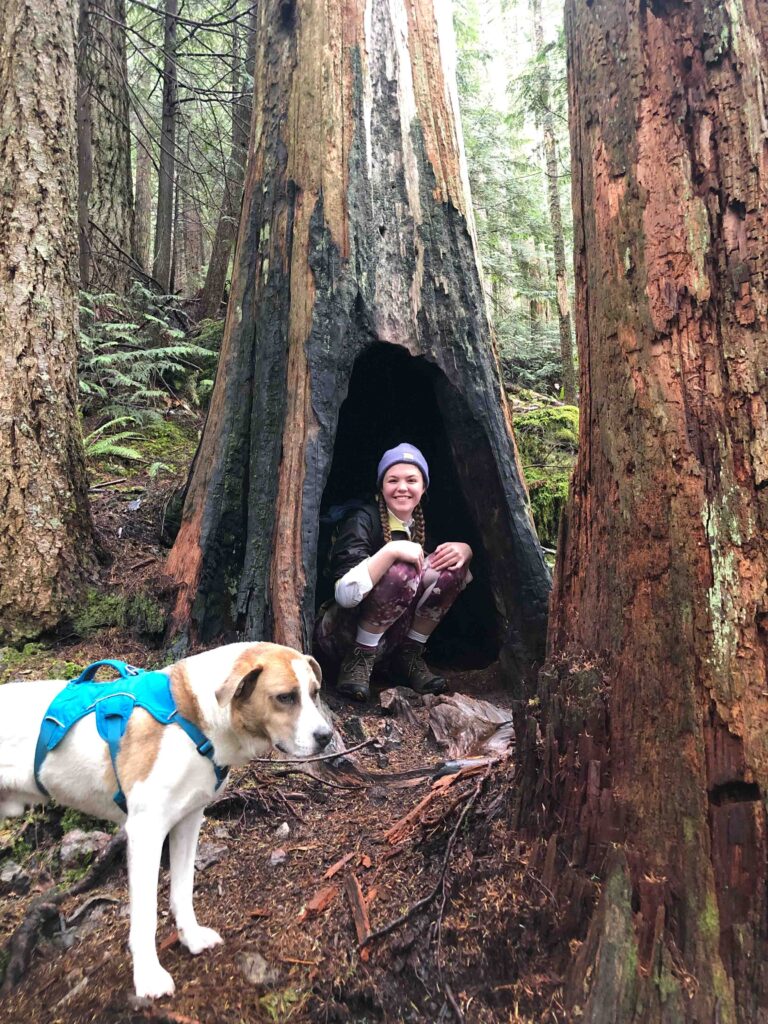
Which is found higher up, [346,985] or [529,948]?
[529,948]

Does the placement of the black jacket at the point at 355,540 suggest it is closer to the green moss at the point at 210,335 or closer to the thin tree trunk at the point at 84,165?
the green moss at the point at 210,335

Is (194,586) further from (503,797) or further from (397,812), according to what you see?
(503,797)

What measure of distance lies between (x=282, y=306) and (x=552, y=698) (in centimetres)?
384

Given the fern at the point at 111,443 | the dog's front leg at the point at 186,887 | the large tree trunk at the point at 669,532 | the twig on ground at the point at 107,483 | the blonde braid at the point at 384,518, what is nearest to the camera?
the large tree trunk at the point at 669,532

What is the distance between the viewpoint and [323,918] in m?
2.53

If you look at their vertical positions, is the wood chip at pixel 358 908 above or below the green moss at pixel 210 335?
below

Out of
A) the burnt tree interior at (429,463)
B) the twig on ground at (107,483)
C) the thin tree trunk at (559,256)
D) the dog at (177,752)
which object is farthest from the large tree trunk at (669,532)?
the thin tree trunk at (559,256)

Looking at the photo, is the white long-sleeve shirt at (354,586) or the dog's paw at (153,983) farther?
the white long-sleeve shirt at (354,586)

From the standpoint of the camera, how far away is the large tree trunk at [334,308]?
4.91m

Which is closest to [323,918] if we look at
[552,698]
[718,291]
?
[552,698]

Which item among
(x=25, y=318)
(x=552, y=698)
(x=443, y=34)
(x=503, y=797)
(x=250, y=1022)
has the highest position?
(x=443, y=34)

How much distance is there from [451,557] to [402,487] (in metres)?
0.70

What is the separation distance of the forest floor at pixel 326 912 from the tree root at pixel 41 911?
0.09ft

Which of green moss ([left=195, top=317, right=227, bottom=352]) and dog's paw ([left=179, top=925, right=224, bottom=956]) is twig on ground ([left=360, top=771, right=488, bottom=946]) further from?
green moss ([left=195, top=317, right=227, bottom=352])
